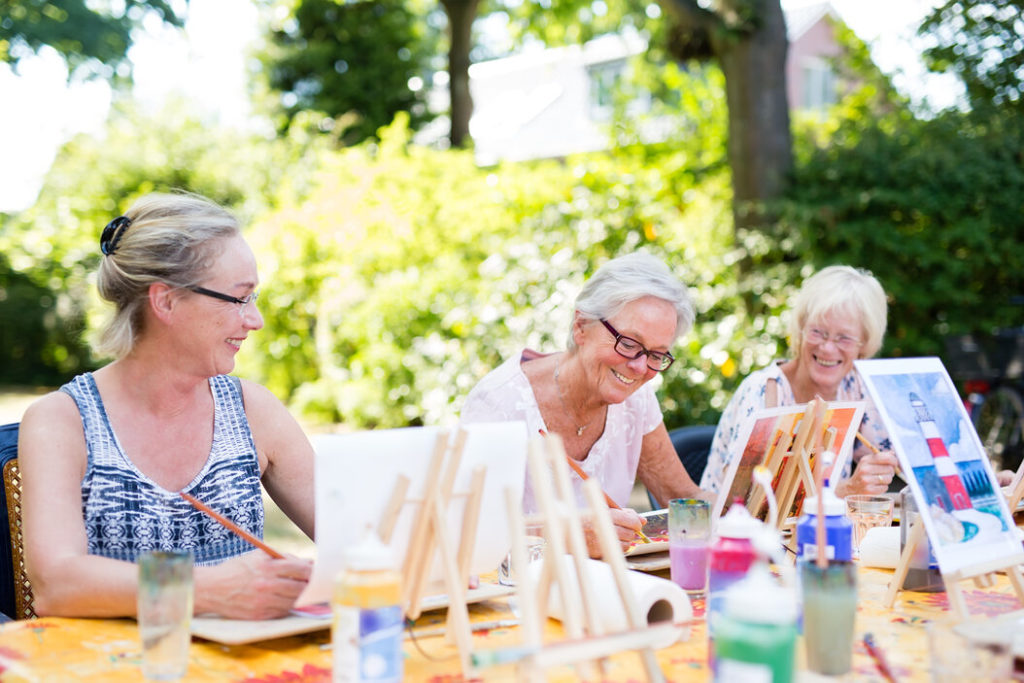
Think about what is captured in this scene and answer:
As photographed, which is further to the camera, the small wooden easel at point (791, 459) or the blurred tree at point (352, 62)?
the blurred tree at point (352, 62)

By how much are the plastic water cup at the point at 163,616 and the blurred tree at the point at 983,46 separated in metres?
7.62

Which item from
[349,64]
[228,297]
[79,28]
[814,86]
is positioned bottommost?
[228,297]

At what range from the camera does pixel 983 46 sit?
7695 millimetres

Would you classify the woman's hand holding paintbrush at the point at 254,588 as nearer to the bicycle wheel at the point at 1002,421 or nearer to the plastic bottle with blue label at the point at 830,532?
the plastic bottle with blue label at the point at 830,532

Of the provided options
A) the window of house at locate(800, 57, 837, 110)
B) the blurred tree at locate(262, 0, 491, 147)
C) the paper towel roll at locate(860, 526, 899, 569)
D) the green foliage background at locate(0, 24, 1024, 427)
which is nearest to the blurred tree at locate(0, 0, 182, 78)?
the green foliage background at locate(0, 24, 1024, 427)

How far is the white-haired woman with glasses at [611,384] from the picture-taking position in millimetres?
2760

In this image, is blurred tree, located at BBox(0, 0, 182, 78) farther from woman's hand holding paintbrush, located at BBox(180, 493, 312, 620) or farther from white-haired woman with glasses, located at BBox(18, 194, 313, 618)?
woman's hand holding paintbrush, located at BBox(180, 493, 312, 620)

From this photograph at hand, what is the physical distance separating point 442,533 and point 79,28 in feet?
25.3

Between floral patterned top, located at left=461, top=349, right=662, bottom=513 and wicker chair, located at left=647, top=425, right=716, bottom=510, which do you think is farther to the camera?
wicker chair, located at left=647, top=425, right=716, bottom=510

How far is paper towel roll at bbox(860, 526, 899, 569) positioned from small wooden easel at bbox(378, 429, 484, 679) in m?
1.11

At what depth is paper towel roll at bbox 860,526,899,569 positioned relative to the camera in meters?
2.30

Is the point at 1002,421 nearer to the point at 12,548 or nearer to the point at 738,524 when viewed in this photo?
the point at 738,524

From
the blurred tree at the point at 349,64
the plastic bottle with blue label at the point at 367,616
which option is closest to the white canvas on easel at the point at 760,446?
the plastic bottle with blue label at the point at 367,616

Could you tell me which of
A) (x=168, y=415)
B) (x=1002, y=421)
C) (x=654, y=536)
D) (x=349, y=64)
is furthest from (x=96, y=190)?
(x=654, y=536)
